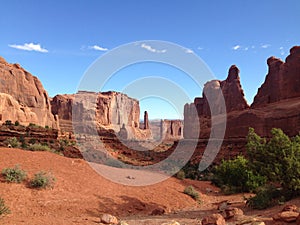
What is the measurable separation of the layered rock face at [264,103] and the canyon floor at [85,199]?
86.9ft

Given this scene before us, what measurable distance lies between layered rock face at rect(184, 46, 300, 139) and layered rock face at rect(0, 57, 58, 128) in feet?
122

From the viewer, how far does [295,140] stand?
46.7ft

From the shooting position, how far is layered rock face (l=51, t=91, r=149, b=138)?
10275 centimetres

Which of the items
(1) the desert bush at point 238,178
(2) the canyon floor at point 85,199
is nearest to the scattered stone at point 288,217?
(2) the canyon floor at point 85,199

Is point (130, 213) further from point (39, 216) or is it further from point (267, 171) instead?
point (267, 171)

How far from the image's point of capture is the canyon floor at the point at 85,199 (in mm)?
10172

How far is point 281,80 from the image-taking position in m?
55.0

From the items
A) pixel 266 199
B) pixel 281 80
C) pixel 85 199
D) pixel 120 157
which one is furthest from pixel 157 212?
pixel 281 80

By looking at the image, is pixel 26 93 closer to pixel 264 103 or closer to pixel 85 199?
pixel 264 103

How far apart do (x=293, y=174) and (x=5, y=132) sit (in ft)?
105

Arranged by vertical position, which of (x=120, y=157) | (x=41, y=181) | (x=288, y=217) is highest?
(x=41, y=181)

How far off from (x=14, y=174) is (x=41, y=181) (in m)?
1.24

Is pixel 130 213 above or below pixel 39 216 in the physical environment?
below

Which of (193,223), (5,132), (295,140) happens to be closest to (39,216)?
(193,223)
